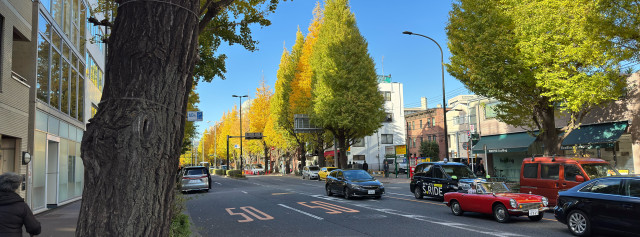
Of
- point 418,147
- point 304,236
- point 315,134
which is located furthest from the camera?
point 418,147

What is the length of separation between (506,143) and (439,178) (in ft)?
37.3

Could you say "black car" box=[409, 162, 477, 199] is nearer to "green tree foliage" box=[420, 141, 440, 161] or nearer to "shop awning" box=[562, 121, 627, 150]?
"shop awning" box=[562, 121, 627, 150]

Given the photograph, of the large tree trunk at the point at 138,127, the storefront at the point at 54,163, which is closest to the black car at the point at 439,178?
the large tree trunk at the point at 138,127

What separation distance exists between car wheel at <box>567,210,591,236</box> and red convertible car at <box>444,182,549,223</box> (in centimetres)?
152

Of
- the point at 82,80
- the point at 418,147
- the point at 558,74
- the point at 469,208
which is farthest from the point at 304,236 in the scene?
the point at 418,147

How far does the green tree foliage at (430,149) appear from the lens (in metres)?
57.0

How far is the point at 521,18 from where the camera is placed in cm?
1619

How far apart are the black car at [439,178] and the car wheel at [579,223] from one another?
21.7ft

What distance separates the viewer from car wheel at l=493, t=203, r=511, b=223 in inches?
412

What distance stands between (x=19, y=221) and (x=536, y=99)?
59.3 feet

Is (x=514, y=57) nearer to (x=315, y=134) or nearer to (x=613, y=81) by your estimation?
(x=613, y=81)

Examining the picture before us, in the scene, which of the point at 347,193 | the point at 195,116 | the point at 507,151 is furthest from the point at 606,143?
the point at 195,116

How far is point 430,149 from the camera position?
56969 millimetres

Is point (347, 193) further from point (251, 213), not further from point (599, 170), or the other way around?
point (599, 170)
